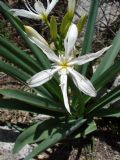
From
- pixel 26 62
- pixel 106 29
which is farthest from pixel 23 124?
pixel 106 29

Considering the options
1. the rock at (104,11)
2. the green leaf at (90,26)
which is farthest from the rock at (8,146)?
the rock at (104,11)

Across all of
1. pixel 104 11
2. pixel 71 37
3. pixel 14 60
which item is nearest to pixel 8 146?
pixel 14 60

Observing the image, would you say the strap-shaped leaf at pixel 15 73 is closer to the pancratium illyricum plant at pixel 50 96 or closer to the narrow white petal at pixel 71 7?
the pancratium illyricum plant at pixel 50 96

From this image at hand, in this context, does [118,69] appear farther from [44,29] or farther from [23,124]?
[44,29]

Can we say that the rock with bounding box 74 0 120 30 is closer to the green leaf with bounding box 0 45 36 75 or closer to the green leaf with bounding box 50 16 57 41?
the green leaf with bounding box 0 45 36 75

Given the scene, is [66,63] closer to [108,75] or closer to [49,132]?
[108,75]

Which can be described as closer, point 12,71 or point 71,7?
point 71,7
